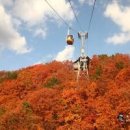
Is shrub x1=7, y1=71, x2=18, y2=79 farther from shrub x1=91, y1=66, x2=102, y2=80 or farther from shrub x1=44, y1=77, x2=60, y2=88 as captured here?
shrub x1=91, y1=66, x2=102, y2=80

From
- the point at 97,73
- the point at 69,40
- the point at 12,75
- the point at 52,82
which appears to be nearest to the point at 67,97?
the point at 52,82

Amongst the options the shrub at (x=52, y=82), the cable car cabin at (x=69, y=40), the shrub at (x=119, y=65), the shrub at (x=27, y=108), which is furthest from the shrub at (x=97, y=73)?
the cable car cabin at (x=69, y=40)

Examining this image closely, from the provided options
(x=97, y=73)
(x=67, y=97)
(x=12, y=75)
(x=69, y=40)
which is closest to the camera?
(x=69, y=40)

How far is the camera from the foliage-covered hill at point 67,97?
7194cm

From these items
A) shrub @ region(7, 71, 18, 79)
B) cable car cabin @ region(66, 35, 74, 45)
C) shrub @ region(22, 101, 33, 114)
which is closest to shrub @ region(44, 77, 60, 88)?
shrub @ region(22, 101, 33, 114)

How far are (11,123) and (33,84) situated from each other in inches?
1718

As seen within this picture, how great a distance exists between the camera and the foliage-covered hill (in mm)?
71938

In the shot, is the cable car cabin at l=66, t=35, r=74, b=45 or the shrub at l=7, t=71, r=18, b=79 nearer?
the cable car cabin at l=66, t=35, r=74, b=45

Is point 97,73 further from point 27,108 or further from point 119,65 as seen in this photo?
point 27,108

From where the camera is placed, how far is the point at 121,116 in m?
69.2

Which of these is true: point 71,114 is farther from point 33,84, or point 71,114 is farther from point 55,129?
point 33,84

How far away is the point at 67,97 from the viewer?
84.0m

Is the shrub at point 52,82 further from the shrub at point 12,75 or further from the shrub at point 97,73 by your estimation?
the shrub at point 12,75

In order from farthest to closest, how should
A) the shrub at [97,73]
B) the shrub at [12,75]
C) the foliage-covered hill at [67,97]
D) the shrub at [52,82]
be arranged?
the shrub at [12,75], the shrub at [97,73], the shrub at [52,82], the foliage-covered hill at [67,97]
